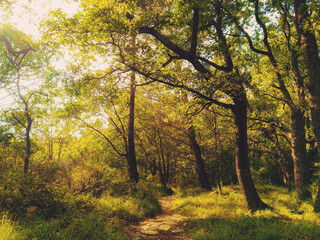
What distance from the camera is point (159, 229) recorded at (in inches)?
234

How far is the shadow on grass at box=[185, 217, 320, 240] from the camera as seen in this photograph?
431 centimetres

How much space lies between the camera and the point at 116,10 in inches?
232

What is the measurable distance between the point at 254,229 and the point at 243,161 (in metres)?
2.67

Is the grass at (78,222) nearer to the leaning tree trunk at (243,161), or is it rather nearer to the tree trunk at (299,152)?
the leaning tree trunk at (243,161)

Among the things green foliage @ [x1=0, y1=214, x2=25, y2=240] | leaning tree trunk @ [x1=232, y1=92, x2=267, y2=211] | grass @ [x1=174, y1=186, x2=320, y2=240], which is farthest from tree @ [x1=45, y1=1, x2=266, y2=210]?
green foliage @ [x1=0, y1=214, x2=25, y2=240]

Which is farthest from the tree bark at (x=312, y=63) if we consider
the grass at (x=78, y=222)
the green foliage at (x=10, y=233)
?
the green foliage at (x=10, y=233)

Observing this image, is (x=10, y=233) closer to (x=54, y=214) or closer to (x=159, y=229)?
Answer: (x=54, y=214)

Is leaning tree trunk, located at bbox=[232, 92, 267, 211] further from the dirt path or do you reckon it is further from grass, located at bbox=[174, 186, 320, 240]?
the dirt path

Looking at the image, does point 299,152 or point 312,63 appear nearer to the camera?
point 312,63

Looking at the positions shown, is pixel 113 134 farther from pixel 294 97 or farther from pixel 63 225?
pixel 294 97

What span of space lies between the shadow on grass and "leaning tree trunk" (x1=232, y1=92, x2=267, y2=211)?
1.18m

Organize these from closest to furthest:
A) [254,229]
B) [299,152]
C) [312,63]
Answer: [254,229] < [312,63] < [299,152]

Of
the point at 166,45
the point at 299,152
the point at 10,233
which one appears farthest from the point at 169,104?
the point at 10,233

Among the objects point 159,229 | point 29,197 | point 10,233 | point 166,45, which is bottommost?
point 159,229
